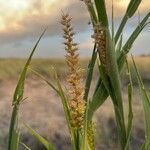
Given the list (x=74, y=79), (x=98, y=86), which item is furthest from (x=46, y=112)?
(x=74, y=79)

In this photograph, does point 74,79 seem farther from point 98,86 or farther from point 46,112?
point 46,112

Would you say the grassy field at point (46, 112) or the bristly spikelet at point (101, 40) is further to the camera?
the grassy field at point (46, 112)

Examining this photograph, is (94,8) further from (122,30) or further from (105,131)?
(105,131)

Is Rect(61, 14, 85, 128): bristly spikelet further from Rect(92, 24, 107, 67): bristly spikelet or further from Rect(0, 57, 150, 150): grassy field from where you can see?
Rect(0, 57, 150, 150): grassy field

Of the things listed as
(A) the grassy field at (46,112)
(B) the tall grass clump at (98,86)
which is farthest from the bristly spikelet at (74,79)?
(A) the grassy field at (46,112)

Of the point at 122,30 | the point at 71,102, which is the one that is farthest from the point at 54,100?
the point at 71,102

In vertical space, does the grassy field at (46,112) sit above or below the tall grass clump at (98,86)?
above

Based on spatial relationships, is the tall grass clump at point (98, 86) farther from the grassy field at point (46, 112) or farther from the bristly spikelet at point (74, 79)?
the grassy field at point (46, 112)

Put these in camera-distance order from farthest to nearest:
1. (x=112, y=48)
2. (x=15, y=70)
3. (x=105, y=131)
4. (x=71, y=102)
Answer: (x=15, y=70) → (x=105, y=131) → (x=112, y=48) → (x=71, y=102)

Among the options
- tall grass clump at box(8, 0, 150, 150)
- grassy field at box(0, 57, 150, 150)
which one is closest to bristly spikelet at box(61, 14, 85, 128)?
tall grass clump at box(8, 0, 150, 150)
